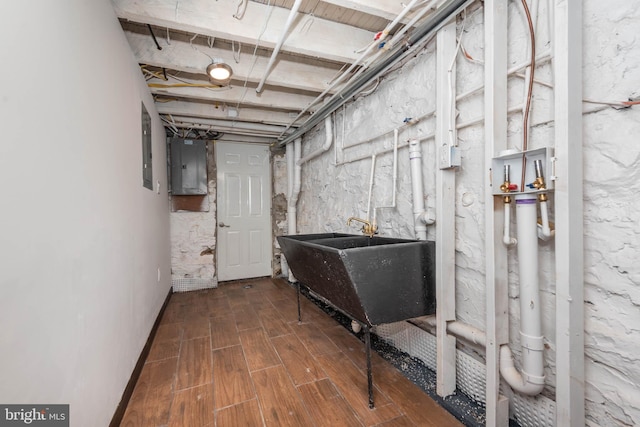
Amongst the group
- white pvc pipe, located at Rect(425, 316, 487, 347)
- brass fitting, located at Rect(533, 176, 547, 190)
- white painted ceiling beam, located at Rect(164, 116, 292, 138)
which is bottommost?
white pvc pipe, located at Rect(425, 316, 487, 347)

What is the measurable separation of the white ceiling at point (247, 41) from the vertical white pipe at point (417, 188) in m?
0.77

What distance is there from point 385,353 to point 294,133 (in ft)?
9.23

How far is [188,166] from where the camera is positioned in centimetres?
373

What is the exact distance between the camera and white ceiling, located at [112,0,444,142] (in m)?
1.59

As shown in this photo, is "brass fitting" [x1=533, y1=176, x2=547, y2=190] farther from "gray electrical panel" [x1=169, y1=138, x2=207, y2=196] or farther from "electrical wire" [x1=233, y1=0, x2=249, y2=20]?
"gray electrical panel" [x1=169, y1=138, x2=207, y2=196]

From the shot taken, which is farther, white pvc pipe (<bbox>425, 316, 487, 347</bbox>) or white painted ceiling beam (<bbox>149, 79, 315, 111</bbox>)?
white painted ceiling beam (<bbox>149, 79, 315, 111</bbox>)

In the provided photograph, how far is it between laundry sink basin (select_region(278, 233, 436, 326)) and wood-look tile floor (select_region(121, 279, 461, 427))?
479 mm

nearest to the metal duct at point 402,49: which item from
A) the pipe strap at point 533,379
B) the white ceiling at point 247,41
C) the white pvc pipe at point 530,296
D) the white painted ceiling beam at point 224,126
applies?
the white ceiling at point 247,41

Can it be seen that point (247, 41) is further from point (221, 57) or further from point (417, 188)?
point (417, 188)

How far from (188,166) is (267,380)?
9.99 feet

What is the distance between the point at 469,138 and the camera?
1.49 m

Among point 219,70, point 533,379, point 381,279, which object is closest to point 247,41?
point 219,70

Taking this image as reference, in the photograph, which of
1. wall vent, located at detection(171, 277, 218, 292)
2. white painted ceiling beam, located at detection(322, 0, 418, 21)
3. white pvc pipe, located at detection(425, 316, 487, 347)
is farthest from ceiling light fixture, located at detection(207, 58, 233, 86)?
wall vent, located at detection(171, 277, 218, 292)

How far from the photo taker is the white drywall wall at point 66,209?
72 centimetres
